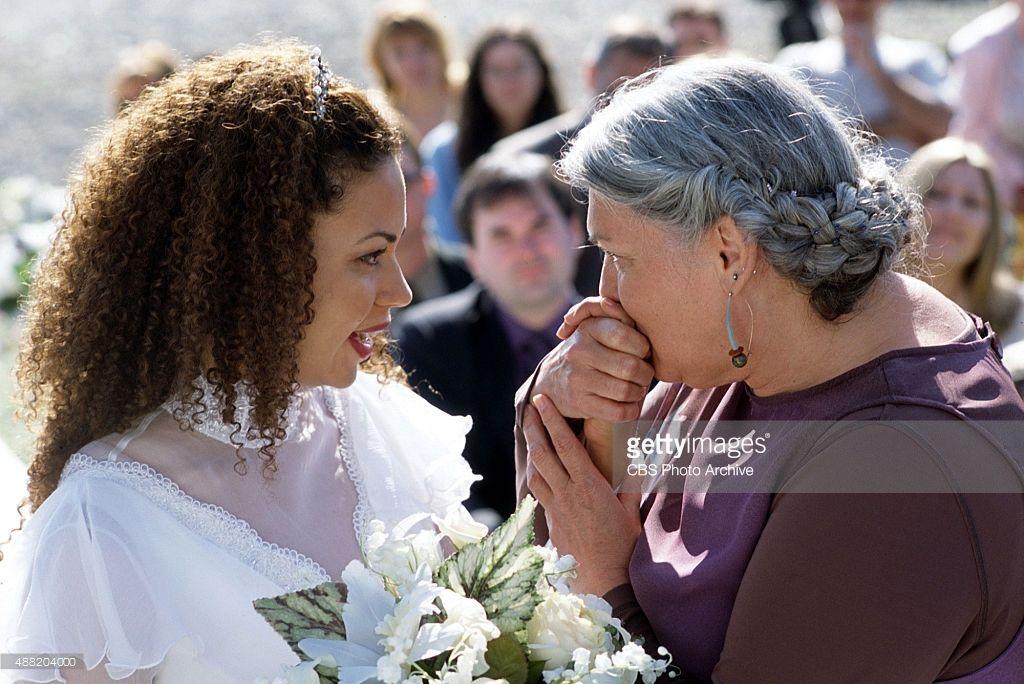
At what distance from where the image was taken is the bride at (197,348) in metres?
1.94

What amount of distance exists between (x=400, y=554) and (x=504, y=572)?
0.16 meters

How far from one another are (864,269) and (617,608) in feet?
2.34

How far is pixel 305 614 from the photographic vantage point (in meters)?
1.66

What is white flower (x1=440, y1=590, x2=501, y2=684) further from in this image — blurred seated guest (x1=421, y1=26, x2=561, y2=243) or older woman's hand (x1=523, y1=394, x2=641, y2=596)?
blurred seated guest (x1=421, y1=26, x2=561, y2=243)

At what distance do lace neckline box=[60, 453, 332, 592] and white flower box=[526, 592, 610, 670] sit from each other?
1.60 ft

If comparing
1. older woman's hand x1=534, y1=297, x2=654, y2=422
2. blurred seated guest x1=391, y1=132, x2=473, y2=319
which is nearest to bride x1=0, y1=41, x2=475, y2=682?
older woman's hand x1=534, y1=297, x2=654, y2=422

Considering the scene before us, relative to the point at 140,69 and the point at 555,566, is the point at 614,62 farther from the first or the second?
the point at 555,566

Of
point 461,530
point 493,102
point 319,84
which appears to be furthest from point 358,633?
point 493,102

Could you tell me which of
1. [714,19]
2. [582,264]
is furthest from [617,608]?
[714,19]

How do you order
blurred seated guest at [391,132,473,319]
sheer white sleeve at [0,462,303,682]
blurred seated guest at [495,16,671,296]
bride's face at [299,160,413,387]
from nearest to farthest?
sheer white sleeve at [0,462,303,682]
bride's face at [299,160,413,387]
blurred seated guest at [391,132,473,319]
blurred seated guest at [495,16,671,296]

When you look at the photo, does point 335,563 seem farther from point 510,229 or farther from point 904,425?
point 510,229

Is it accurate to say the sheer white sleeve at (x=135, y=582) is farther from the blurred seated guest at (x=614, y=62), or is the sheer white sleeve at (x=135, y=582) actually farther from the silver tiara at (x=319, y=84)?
the blurred seated guest at (x=614, y=62)

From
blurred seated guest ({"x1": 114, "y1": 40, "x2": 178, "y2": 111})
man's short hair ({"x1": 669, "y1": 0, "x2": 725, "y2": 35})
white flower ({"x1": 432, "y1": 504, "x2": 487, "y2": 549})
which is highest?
blurred seated guest ({"x1": 114, "y1": 40, "x2": 178, "y2": 111})

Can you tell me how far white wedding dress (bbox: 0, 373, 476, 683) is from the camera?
1.89 meters
